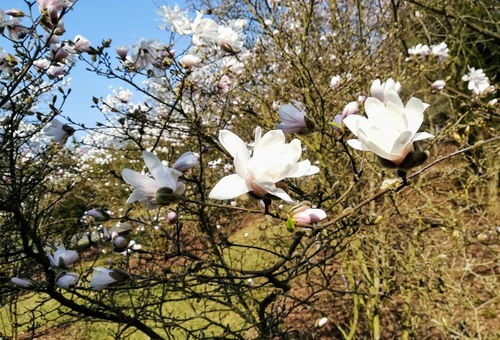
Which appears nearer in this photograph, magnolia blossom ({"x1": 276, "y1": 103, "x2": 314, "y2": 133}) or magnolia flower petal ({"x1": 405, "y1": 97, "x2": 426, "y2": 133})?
magnolia flower petal ({"x1": 405, "y1": 97, "x2": 426, "y2": 133})

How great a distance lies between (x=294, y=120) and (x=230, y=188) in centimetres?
45

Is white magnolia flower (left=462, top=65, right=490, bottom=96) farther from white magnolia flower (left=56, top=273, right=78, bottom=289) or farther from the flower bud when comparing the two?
white magnolia flower (left=56, top=273, right=78, bottom=289)

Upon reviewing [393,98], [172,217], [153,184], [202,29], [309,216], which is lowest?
[309,216]

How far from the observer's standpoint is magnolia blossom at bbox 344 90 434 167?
77 cm

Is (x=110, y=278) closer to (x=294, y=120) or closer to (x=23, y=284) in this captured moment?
(x=23, y=284)

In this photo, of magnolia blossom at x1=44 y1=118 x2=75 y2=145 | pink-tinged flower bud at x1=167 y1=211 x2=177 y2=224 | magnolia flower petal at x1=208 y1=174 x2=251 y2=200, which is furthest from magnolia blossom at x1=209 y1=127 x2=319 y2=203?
magnolia blossom at x1=44 y1=118 x2=75 y2=145

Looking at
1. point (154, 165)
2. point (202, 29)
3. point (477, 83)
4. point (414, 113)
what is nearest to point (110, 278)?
point (154, 165)

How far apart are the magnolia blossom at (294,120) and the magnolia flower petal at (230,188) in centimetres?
40

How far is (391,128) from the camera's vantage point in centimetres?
78

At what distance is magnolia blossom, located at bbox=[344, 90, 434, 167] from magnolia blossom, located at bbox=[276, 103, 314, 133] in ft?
1.23

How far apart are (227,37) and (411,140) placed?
1504 millimetres

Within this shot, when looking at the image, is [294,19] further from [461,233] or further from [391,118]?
[391,118]

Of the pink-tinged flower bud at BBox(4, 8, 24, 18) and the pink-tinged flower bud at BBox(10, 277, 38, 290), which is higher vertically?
the pink-tinged flower bud at BBox(4, 8, 24, 18)

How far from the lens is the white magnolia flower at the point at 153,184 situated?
915 millimetres
